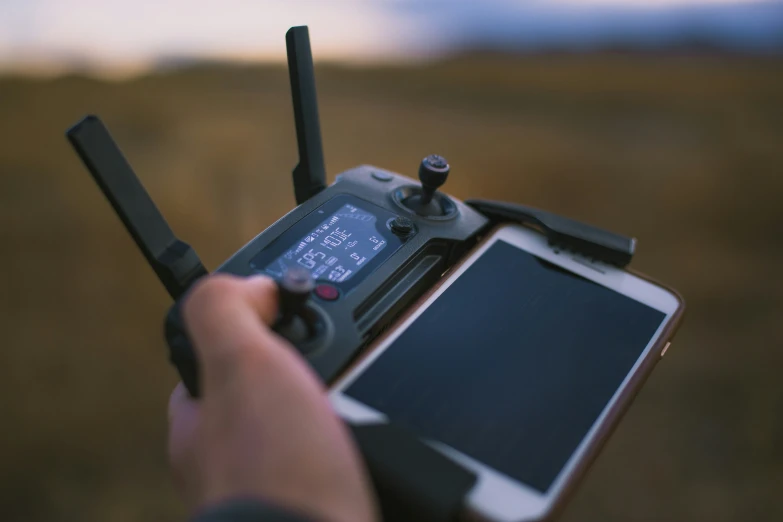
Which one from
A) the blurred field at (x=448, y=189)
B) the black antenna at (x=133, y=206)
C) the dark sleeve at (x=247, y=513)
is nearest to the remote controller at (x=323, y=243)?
the black antenna at (x=133, y=206)

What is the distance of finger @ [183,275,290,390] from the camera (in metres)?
0.58

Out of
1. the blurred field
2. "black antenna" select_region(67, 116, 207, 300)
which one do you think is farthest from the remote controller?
the blurred field

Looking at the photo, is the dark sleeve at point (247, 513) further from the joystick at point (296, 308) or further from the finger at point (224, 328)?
the joystick at point (296, 308)

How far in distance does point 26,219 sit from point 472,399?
182 cm

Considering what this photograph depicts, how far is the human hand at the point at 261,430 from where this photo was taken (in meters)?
0.52

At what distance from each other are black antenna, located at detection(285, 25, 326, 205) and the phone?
254mm

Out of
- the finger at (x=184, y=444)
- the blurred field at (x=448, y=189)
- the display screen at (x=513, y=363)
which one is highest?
the display screen at (x=513, y=363)

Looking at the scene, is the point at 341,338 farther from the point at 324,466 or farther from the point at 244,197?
the point at 244,197

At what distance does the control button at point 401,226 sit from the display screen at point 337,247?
22 millimetres

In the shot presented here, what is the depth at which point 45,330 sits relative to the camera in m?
1.85

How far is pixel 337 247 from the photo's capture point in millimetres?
877

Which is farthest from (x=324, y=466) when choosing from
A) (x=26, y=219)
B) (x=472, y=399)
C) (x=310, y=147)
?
(x=26, y=219)

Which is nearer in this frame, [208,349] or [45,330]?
[208,349]

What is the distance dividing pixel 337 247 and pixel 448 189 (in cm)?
137
